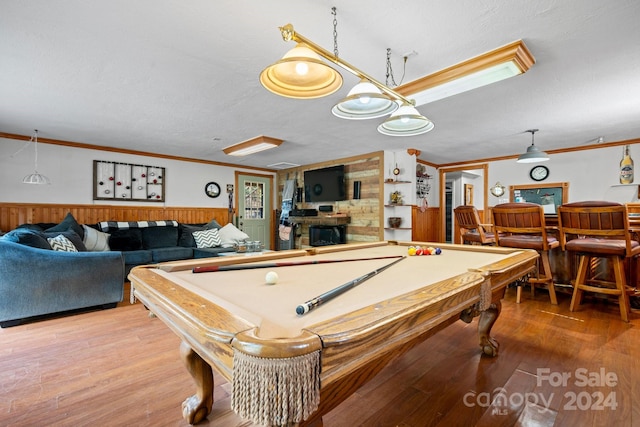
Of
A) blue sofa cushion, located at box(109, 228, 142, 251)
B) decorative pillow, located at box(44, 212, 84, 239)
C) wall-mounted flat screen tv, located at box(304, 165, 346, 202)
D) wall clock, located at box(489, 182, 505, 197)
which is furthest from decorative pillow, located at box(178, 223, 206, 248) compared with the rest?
wall clock, located at box(489, 182, 505, 197)

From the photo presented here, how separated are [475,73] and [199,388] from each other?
109 inches

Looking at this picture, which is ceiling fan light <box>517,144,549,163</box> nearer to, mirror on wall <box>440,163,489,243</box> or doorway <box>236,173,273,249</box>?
mirror on wall <box>440,163,489,243</box>

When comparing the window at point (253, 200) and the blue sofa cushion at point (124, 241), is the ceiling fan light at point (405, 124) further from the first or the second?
the window at point (253, 200)

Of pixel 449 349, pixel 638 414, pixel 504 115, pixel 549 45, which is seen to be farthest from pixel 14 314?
pixel 504 115

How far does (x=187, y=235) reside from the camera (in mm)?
5379

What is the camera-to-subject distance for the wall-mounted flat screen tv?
20.2 feet

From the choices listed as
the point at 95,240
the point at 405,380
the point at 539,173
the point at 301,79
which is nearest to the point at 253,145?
the point at 95,240

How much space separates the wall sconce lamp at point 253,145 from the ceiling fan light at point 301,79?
9.70 ft

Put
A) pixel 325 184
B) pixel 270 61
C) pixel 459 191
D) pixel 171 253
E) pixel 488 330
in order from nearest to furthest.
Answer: pixel 488 330
pixel 270 61
pixel 171 253
pixel 325 184
pixel 459 191

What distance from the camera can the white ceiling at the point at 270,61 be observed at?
169 cm

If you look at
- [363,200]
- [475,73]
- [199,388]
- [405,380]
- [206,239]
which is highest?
[475,73]

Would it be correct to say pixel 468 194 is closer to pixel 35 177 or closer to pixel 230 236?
pixel 230 236

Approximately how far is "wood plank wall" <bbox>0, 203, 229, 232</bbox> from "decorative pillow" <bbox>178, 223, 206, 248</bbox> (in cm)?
50

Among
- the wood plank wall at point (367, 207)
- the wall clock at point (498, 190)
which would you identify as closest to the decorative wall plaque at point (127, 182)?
the wood plank wall at point (367, 207)
